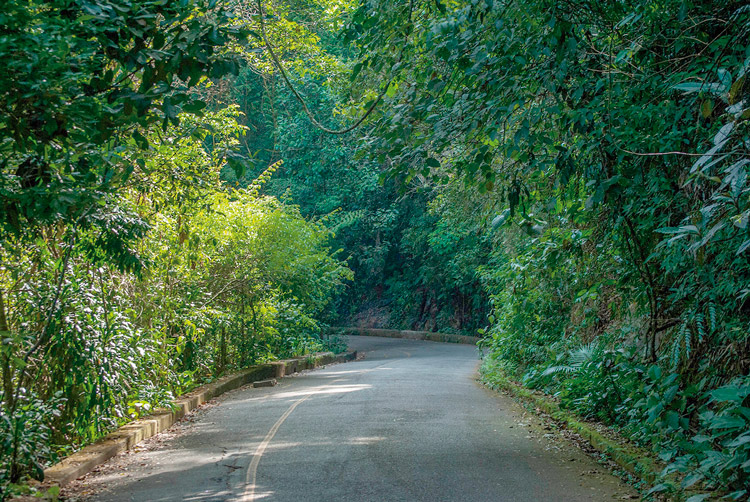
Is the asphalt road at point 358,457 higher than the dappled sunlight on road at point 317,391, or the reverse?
the dappled sunlight on road at point 317,391

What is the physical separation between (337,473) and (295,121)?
33.6m

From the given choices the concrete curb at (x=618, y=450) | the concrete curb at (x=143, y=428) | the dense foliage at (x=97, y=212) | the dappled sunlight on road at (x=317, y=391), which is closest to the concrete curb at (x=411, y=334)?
the concrete curb at (x=143, y=428)

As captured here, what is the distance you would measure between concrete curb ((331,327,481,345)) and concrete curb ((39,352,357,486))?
18.7m

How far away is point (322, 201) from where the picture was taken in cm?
4041

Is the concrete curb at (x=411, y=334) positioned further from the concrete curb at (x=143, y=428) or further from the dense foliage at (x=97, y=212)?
the dense foliage at (x=97, y=212)

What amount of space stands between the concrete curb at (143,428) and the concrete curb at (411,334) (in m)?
18.7

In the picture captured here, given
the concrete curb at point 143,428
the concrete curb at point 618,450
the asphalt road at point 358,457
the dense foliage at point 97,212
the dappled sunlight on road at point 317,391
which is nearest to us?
the dense foliage at point 97,212

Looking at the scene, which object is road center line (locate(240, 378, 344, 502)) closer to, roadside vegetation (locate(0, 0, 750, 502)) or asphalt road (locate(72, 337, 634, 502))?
asphalt road (locate(72, 337, 634, 502))

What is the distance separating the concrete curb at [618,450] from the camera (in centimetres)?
707

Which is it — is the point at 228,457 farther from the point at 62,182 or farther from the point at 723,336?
the point at 723,336

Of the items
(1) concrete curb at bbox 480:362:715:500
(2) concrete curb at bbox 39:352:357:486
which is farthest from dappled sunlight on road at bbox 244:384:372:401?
(1) concrete curb at bbox 480:362:715:500

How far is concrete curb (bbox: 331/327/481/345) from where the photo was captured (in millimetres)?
38950

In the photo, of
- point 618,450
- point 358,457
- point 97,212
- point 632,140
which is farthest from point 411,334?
point 97,212

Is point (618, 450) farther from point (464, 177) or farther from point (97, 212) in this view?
point (97, 212)
